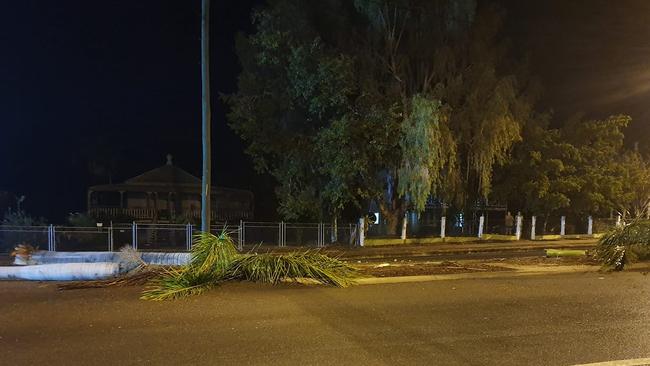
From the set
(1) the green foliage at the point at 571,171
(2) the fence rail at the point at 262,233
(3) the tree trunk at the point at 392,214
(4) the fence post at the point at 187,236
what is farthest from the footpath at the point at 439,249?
(4) the fence post at the point at 187,236

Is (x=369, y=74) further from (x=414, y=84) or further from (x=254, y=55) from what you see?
(x=254, y=55)

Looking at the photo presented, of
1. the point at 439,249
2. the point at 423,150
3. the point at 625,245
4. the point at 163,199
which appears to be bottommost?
the point at 439,249

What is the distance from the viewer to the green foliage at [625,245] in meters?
13.9

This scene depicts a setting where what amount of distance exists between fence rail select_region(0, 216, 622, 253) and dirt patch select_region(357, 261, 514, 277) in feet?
21.0

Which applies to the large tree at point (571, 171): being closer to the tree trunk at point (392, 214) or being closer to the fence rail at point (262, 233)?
the fence rail at point (262, 233)

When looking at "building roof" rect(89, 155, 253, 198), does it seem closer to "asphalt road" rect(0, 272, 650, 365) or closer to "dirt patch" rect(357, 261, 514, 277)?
"dirt patch" rect(357, 261, 514, 277)

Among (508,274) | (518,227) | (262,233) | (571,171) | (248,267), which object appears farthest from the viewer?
(518,227)

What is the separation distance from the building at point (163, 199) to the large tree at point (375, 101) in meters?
6.99

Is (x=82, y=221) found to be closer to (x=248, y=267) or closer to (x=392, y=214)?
(x=392, y=214)

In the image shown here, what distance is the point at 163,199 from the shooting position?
110ft

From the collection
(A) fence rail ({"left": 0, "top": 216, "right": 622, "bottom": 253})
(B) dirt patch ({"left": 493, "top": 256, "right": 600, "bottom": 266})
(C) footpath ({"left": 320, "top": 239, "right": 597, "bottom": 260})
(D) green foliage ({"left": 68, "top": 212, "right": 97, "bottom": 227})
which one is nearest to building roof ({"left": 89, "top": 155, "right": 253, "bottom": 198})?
(D) green foliage ({"left": 68, "top": 212, "right": 97, "bottom": 227})

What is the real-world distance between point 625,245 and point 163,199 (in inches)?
→ 993

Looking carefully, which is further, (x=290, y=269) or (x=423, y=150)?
(x=423, y=150)

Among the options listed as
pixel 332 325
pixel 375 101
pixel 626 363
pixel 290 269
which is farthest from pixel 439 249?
pixel 626 363
